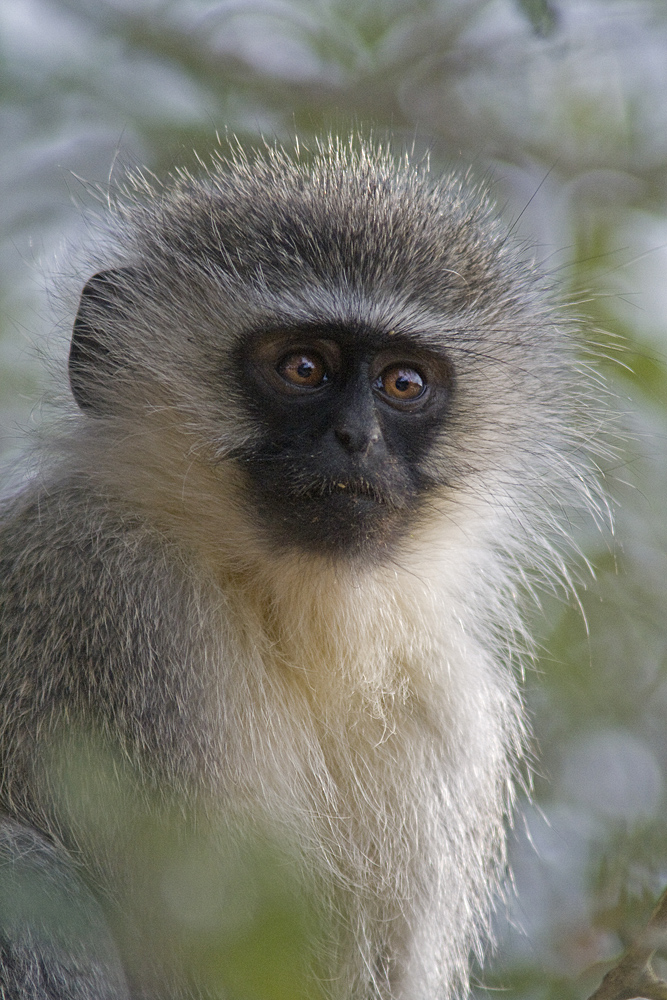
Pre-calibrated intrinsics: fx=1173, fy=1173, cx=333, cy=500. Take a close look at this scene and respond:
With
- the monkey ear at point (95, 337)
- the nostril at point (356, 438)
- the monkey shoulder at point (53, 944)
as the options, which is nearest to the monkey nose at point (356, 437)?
the nostril at point (356, 438)

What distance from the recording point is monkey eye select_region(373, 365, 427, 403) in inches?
149

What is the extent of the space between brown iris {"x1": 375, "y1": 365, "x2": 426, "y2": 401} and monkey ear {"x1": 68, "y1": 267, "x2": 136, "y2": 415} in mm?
909

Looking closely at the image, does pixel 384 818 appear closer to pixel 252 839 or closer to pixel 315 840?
pixel 315 840

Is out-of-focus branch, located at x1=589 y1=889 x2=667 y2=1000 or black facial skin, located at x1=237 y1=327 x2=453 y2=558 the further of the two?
black facial skin, located at x1=237 y1=327 x2=453 y2=558

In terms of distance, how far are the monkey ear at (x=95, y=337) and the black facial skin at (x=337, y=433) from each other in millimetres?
484

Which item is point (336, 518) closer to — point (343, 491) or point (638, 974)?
point (343, 491)

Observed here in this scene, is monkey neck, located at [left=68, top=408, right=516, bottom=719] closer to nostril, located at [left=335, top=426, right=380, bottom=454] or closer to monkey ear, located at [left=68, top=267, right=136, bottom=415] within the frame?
monkey ear, located at [left=68, top=267, right=136, bottom=415]

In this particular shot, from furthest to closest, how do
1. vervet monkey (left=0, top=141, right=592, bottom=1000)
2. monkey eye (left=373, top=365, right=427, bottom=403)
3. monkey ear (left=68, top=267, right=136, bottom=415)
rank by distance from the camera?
monkey ear (left=68, top=267, right=136, bottom=415) < monkey eye (left=373, top=365, right=427, bottom=403) < vervet monkey (left=0, top=141, right=592, bottom=1000)

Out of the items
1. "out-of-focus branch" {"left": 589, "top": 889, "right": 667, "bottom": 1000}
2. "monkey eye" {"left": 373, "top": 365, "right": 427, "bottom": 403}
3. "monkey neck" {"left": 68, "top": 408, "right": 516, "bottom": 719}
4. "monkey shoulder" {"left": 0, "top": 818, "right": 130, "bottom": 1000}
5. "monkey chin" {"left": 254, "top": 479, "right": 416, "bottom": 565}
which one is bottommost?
"monkey shoulder" {"left": 0, "top": 818, "right": 130, "bottom": 1000}

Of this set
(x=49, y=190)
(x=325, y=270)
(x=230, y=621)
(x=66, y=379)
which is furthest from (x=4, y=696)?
(x=49, y=190)

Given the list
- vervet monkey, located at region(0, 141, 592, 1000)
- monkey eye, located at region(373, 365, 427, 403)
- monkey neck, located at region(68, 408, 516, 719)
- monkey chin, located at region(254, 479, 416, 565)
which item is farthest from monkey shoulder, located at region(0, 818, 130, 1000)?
monkey eye, located at region(373, 365, 427, 403)

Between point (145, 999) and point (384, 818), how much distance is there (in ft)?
3.19

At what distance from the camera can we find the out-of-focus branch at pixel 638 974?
121 inches

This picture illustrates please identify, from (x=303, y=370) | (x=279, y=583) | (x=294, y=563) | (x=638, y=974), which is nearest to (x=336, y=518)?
(x=294, y=563)
